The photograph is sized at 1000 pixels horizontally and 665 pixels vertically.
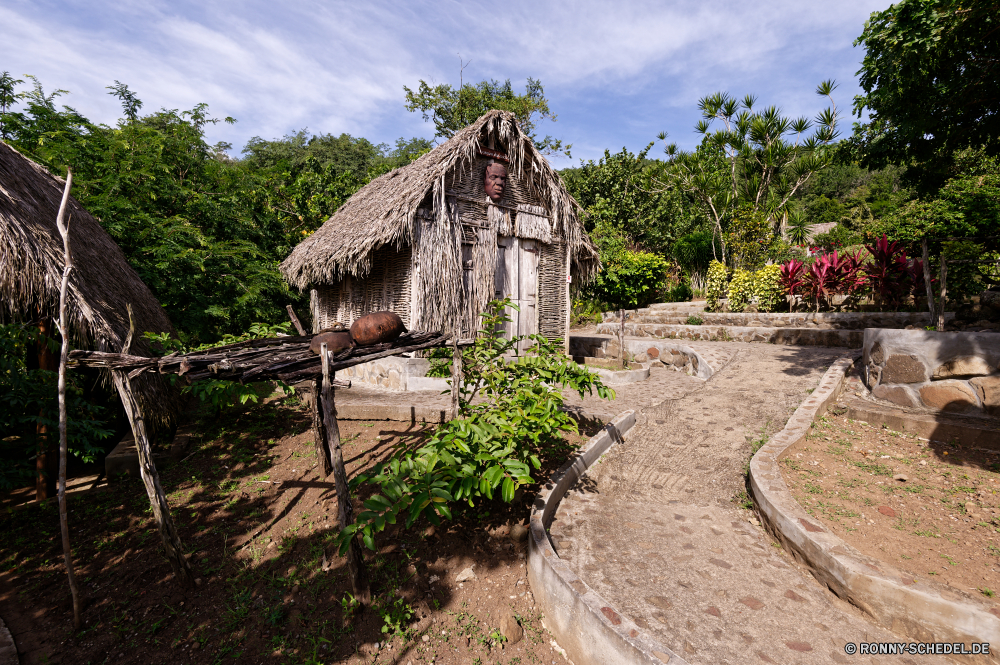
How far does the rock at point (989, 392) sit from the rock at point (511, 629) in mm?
6049

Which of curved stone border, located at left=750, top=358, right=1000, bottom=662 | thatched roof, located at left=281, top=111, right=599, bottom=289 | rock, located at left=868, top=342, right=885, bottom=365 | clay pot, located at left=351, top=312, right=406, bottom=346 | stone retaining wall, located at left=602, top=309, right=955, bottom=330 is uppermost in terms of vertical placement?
thatched roof, located at left=281, top=111, right=599, bottom=289

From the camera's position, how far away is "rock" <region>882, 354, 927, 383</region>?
5.48 metres

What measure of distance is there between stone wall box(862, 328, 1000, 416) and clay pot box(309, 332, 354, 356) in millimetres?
7081

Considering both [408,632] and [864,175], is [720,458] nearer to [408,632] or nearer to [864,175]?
[408,632]

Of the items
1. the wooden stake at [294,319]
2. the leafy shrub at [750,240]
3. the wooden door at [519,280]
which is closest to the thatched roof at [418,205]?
the wooden door at [519,280]

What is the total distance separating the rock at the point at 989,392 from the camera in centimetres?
486

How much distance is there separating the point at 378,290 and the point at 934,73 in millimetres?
9803

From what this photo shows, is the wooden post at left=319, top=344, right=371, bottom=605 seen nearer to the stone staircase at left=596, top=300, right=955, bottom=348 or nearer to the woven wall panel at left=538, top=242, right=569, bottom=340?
the woven wall panel at left=538, top=242, right=569, bottom=340

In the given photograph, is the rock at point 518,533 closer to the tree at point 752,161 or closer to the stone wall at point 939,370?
the stone wall at point 939,370

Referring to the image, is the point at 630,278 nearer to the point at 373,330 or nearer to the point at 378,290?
the point at 378,290

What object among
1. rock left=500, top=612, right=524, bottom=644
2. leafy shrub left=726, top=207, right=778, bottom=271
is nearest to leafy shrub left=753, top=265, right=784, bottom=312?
leafy shrub left=726, top=207, right=778, bottom=271

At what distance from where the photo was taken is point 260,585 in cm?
352

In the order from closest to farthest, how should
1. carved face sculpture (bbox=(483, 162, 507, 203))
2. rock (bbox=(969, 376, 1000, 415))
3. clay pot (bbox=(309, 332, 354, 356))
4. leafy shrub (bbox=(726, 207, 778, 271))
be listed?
clay pot (bbox=(309, 332, 354, 356))
rock (bbox=(969, 376, 1000, 415))
carved face sculpture (bbox=(483, 162, 507, 203))
leafy shrub (bbox=(726, 207, 778, 271))

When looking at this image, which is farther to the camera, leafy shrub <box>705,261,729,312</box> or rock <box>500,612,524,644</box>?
leafy shrub <box>705,261,729,312</box>
